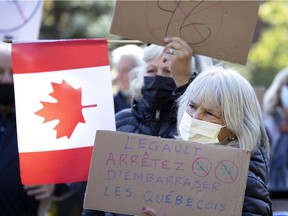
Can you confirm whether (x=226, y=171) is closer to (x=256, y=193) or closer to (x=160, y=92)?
(x=256, y=193)

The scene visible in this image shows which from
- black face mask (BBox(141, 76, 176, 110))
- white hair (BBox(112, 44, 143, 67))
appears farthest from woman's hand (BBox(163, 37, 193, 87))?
white hair (BBox(112, 44, 143, 67))

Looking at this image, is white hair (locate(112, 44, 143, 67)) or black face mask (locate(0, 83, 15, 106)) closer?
black face mask (locate(0, 83, 15, 106))

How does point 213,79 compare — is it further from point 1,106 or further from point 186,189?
point 1,106

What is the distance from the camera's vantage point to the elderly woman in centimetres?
351

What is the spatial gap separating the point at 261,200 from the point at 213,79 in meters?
0.62

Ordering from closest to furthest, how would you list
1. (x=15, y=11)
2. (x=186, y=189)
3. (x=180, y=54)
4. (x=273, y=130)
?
(x=186, y=189) → (x=180, y=54) → (x=15, y=11) → (x=273, y=130)

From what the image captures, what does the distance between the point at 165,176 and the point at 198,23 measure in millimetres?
1102

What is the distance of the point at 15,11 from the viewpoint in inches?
196

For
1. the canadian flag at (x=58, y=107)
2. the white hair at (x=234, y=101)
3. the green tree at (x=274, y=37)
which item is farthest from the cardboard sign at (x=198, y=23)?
the green tree at (x=274, y=37)

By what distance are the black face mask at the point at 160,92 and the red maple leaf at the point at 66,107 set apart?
462mm

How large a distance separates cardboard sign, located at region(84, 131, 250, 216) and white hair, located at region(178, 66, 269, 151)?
0.81 feet

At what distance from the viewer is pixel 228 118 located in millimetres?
3516

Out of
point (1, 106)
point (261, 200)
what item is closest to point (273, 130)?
point (1, 106)

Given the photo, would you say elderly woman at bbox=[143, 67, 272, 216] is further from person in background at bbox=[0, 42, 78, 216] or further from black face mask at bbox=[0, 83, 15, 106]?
black face mask at bbox=[0, 83, 15, 106]
